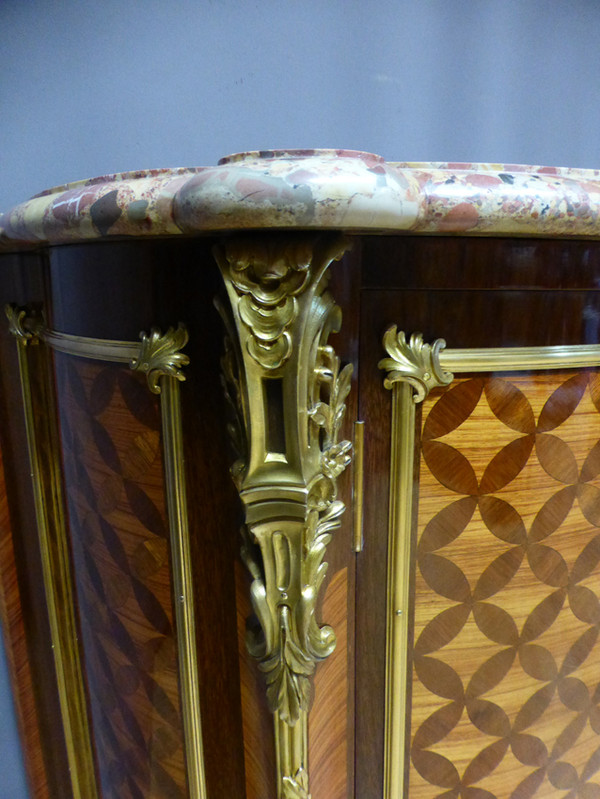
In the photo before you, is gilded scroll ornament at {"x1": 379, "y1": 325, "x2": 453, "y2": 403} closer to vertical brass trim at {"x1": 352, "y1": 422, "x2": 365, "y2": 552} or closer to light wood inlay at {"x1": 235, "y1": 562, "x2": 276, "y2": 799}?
vertical brass trim at {"x1": 352, "y1": 422, "x2": 365, "y2": 552}

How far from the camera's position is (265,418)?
1.05 feet

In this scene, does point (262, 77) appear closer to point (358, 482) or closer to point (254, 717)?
point (358, 482)

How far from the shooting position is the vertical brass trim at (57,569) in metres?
0.50

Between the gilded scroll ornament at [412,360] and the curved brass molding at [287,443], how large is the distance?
0.12 feet

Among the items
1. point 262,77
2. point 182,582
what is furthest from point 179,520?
point 262,77

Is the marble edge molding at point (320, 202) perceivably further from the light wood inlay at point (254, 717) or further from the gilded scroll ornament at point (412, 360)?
the light wood inlay at point (254, 717)

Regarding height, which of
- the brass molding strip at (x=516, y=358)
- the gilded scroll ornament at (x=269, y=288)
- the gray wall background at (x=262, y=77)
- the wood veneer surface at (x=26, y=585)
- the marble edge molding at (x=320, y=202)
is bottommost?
the wood veneer surface at (x=26, y=585)

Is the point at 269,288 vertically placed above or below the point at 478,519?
above

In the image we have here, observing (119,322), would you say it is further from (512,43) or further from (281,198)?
(512,43)

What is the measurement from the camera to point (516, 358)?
0.37 m

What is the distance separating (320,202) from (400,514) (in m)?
0.23

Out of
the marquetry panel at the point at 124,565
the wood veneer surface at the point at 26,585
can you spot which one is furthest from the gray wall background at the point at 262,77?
the marquetry panel at the point at 124,565

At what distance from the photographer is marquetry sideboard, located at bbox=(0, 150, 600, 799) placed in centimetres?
30

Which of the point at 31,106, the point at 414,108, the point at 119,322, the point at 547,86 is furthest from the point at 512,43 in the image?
the point at 119,322
